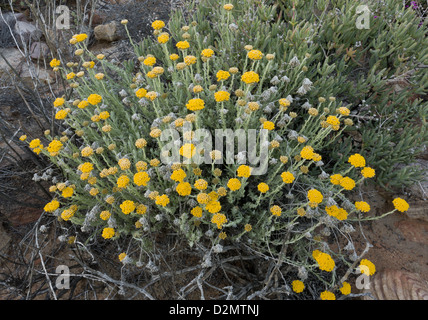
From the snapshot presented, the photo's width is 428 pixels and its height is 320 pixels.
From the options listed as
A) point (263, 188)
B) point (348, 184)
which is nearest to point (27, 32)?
point (263, 188)

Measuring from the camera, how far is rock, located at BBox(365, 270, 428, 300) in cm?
233

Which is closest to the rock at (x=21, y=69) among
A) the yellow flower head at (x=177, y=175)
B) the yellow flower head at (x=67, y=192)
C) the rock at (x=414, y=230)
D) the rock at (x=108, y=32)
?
the rock at (x=108, y=32)

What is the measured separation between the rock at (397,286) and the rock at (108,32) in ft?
16.3

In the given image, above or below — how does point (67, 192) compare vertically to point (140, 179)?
below

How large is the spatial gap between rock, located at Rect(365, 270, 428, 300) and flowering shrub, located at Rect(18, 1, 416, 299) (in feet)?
1.00

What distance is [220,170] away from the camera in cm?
237

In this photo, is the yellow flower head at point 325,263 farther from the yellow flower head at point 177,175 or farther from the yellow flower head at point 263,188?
the yellow flower head at point 177,175

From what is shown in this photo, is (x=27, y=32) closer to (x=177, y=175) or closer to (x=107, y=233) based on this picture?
(x=107, y=233)

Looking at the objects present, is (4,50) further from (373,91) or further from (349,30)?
(373,91)

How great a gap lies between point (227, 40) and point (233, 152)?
119 cm

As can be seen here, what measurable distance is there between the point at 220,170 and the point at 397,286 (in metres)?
1.67

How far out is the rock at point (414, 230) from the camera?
3.05m

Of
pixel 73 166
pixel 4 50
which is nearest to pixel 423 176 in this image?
→ pixel 73 166

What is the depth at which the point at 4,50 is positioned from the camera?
4.99 meters
